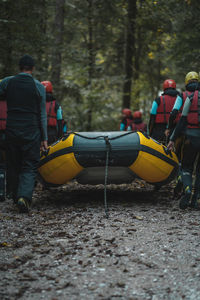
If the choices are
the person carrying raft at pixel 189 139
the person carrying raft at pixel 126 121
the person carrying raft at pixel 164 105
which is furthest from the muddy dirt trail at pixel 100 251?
the person carrying raft at pixel 126 121

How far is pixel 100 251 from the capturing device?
3.95 metres

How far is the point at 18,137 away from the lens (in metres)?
5.83

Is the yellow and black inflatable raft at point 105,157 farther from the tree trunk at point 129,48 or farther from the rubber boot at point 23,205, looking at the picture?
the tree trunk at point 129,48

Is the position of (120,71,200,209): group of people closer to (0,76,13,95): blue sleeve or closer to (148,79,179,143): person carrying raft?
(148,79,179,143): person carrying raft

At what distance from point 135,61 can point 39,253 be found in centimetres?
1698

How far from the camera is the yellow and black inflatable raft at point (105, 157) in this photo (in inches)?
241

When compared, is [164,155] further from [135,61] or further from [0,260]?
[135,61]

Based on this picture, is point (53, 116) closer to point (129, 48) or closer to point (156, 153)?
point (156, 153)

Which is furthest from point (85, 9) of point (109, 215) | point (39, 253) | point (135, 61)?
point (39, 253)

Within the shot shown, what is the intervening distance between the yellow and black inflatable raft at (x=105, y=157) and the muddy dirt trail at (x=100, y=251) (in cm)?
56

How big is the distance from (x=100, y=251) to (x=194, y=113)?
2.99 metres

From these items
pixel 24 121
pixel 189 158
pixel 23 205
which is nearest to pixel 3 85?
pixel 24 121

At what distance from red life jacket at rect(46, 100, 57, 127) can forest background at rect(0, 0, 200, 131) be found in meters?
2.84

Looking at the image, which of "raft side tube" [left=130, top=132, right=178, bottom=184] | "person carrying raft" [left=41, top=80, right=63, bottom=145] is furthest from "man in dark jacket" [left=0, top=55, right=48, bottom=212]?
"person carrying raft" [left=41, top=80, right=63, bottom=145]
